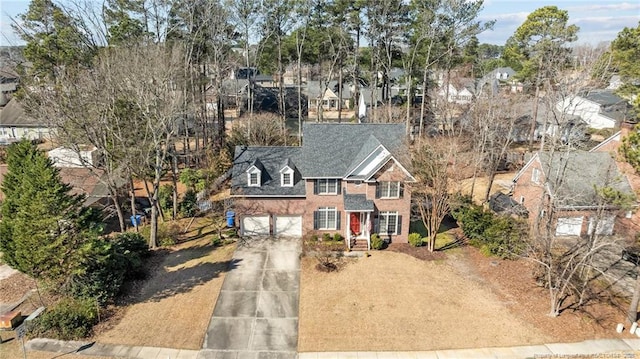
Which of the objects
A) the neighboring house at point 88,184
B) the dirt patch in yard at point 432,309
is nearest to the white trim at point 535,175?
the dirt patch in yard at point 432,309

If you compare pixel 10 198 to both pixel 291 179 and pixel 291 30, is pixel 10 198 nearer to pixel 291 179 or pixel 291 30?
pixel 291 179

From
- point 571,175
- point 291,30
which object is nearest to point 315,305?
point 571,175

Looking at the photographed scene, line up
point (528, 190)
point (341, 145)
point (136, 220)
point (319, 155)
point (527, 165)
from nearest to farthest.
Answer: point (319, 155), point (341, 145), point (136, 220), point (527, 165), point (528, 190)

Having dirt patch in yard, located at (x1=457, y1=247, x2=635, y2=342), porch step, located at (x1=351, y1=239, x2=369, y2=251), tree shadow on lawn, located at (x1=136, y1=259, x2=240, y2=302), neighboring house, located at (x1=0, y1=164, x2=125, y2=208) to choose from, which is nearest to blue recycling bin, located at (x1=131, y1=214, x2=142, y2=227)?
neighboring house, located at (x1=0, y1=164, x2=125, y2=208)

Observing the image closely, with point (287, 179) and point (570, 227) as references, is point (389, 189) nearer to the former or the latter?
point (287, 179)

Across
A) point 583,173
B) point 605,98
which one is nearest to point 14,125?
point 583,173

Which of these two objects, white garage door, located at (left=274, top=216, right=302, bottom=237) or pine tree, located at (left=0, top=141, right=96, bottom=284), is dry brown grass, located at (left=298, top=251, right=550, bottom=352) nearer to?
white garage door, located at (left=274, top=216, right=302, bottom=237)
